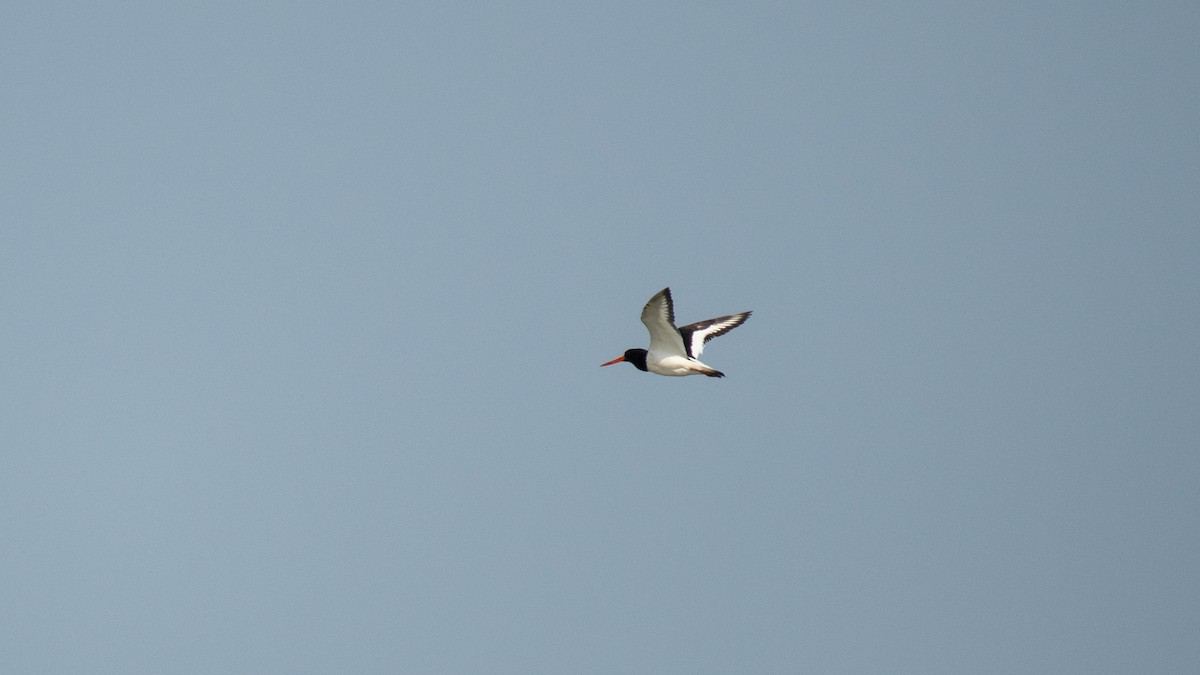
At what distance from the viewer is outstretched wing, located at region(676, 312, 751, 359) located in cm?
3228

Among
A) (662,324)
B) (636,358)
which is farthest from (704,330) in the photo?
(662,324)

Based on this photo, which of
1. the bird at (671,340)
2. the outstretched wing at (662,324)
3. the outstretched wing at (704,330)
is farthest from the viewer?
the outstretched wing at (704,330)

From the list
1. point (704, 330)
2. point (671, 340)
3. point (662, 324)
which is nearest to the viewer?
point (662, 324)

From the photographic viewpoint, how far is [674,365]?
30844 mm

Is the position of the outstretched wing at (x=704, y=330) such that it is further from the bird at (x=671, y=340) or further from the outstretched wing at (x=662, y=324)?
the outstretched wing at (x=662, y=324)

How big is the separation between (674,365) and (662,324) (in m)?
1.18

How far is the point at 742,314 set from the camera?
33.5m

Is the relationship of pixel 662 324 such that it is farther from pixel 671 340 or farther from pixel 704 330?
pixel 704 330

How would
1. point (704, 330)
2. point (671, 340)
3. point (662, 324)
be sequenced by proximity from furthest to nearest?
point (704, 330)
point (671, 340)
point (662, 324)

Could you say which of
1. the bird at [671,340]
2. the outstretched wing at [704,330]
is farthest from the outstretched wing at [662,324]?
the outstretched wing at [704,330]

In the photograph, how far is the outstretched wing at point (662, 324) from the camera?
96.1 ft

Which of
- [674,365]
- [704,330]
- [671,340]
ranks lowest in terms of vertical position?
[674,365]

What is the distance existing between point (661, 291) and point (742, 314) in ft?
16.4

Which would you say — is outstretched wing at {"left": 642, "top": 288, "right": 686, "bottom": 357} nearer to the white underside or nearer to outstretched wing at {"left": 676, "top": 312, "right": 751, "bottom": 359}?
the white underside
